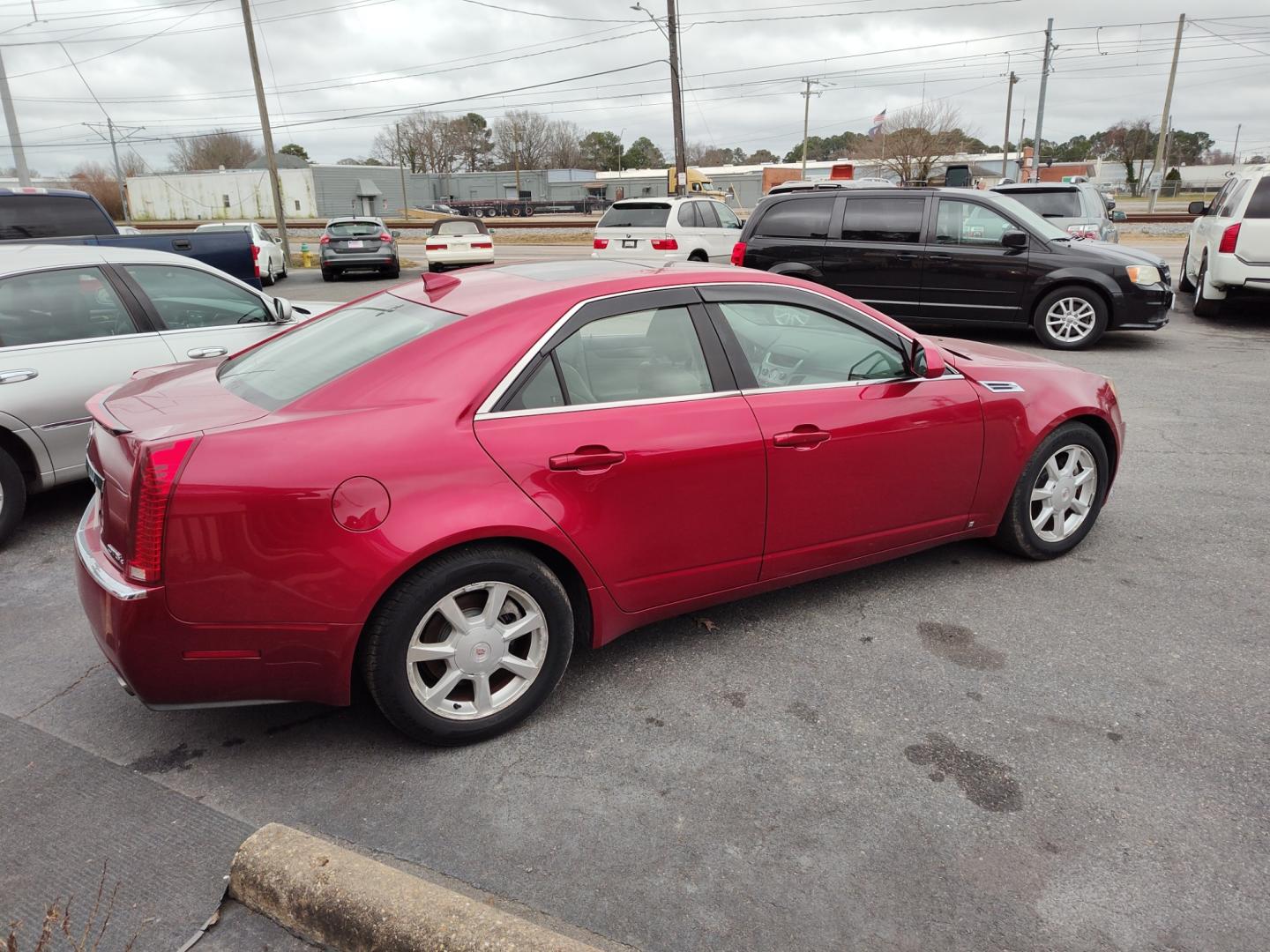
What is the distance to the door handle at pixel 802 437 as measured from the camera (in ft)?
11.4

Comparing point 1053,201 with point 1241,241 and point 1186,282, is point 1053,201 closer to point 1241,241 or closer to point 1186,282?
point 1186,282

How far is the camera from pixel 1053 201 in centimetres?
1440

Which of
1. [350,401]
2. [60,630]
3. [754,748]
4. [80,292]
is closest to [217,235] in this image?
[80,292]

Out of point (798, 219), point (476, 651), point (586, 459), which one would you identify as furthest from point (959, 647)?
point (798, 219)

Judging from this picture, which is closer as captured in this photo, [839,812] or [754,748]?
[839,812]

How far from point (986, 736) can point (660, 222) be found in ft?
44.8

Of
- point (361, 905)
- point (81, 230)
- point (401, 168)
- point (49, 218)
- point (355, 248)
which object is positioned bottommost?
point (361, 905)

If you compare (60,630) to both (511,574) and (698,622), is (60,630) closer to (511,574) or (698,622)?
(511,574)

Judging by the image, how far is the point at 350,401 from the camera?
290 cm

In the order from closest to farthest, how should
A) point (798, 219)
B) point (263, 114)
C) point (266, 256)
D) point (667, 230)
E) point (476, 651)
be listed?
1. point (476, 651)
2. point (798, 219)
3. point (667, 230)
4. point (266, 256)
5. point (263, 114)

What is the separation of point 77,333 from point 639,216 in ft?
38.6

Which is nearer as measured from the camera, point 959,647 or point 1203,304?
point 959,647

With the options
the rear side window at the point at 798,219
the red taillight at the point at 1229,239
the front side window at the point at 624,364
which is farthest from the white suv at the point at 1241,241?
the front side window at the point at 624,364

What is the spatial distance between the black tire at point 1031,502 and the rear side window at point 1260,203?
811 centimetres
